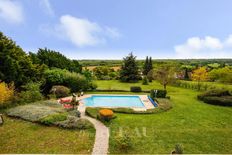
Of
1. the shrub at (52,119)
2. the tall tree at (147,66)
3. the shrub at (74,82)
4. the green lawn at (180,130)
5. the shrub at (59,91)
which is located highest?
the tall tree at (147,66)

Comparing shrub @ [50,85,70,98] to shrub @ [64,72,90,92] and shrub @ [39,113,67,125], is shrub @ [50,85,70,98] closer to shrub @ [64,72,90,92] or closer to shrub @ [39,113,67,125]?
shrub @ [64,72,90,92]

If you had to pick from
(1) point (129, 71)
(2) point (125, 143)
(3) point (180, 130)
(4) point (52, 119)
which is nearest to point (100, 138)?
(2) point (125, 143)

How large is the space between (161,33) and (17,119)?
60.1 ft

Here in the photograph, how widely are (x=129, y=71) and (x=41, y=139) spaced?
32.8 m

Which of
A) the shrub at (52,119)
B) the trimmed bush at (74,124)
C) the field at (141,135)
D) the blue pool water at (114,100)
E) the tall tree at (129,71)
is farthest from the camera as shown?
the tall tree at (129,71)

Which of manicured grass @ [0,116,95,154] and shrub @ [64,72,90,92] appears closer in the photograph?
manicured grass @ [0,116,95,154]

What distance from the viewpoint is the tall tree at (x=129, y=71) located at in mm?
43812

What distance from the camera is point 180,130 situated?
47.8 ft

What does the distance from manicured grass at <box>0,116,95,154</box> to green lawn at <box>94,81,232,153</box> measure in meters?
1.73

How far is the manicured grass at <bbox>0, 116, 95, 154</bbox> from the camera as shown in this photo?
10.9 m

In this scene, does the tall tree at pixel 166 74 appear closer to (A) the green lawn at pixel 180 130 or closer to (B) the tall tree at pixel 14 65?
(A) the green lawn at pixel 180 130

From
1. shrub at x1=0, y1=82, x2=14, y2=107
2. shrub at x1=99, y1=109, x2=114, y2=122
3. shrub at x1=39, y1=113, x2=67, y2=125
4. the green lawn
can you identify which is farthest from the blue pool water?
shrub at x1=39, y1=113, x2=67, y2=125

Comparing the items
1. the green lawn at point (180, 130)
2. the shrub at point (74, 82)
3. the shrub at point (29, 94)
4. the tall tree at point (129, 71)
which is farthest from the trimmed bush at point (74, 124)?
the tall tree at point (129, 71)

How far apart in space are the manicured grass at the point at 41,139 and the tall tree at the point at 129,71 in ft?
99.0
